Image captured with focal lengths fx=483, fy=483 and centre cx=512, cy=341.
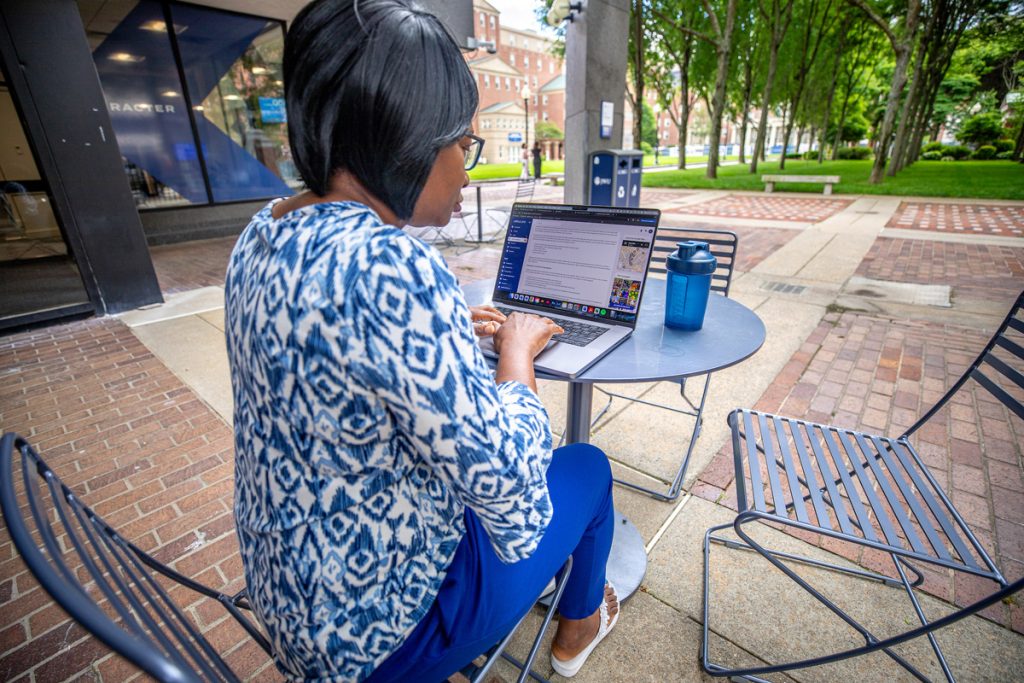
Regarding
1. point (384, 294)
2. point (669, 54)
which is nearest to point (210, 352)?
point (384, 294)

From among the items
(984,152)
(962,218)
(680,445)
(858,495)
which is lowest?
(680,445)

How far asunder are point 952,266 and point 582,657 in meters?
6.96

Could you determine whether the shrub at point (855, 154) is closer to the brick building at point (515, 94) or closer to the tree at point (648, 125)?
the tree at point (648, 125)

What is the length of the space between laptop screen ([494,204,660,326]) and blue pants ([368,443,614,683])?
0.61m

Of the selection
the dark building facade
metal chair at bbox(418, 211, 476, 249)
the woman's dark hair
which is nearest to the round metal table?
the woman's dark hair

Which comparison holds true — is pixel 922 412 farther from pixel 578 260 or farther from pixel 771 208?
pixel 771 208

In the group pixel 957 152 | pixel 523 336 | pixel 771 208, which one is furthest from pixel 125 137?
pixel 957 152

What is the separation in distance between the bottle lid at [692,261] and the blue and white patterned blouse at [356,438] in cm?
91

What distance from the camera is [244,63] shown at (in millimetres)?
9133

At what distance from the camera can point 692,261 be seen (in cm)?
151

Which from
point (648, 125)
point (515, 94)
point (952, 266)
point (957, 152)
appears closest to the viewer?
point (952, 266)

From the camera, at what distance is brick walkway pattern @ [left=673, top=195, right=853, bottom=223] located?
33.2 feet

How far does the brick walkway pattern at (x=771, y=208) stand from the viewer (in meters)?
10.1

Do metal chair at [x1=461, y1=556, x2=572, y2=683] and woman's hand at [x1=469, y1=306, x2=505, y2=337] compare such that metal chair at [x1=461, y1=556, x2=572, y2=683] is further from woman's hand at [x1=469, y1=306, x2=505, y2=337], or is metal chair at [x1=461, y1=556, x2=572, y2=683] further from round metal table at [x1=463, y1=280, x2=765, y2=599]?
woman's hand at [x1=469, y1=306, x2=505, y2=337]
